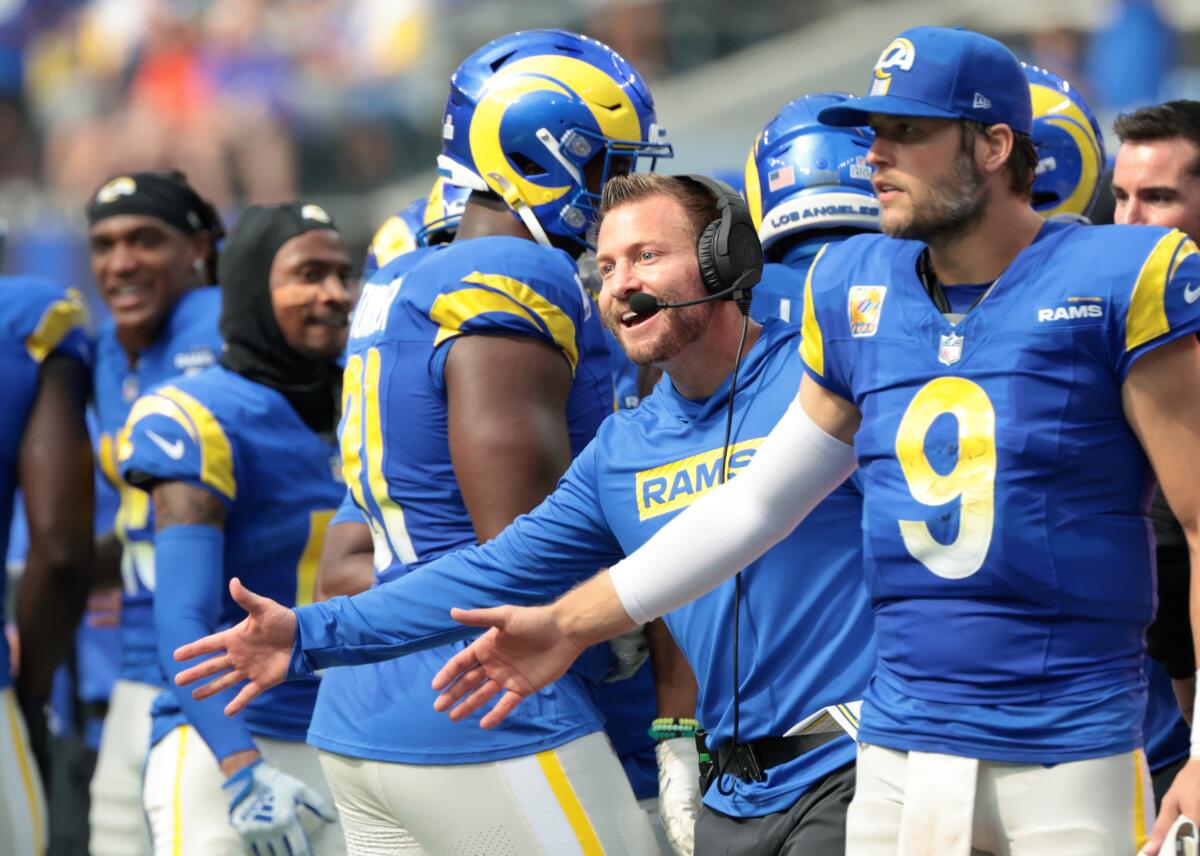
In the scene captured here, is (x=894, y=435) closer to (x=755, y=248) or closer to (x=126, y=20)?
(x=755, y=248)

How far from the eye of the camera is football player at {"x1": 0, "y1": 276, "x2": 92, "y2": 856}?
5.54 m

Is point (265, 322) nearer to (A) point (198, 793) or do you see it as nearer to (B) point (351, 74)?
(A) point (198, 793)

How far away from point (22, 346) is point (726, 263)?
2971 millimetres

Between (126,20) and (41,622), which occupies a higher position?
(126,20)

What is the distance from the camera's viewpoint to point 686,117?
13164mm

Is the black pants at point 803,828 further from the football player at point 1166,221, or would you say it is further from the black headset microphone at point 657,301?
the football player at point 1166,221

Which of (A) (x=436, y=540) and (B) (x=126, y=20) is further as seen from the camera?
(B) (x=126, y=20)

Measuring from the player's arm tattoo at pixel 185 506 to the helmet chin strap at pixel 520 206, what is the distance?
3.89 feet

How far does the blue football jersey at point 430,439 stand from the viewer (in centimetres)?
366

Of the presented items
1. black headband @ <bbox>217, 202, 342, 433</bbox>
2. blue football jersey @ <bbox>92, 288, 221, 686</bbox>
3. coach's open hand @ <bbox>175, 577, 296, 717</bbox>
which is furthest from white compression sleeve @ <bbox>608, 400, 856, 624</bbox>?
blue football jersey @ <bbox>92, 288, 221, 686</bbox>

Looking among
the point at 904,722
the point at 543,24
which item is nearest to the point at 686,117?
the point at 543,24

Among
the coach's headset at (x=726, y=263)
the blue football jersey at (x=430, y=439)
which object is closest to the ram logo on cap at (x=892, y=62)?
the coach's headset at (x=726, y=263)

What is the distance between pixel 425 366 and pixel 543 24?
10.4m

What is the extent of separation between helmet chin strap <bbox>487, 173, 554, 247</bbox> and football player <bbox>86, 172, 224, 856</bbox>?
191 cm
